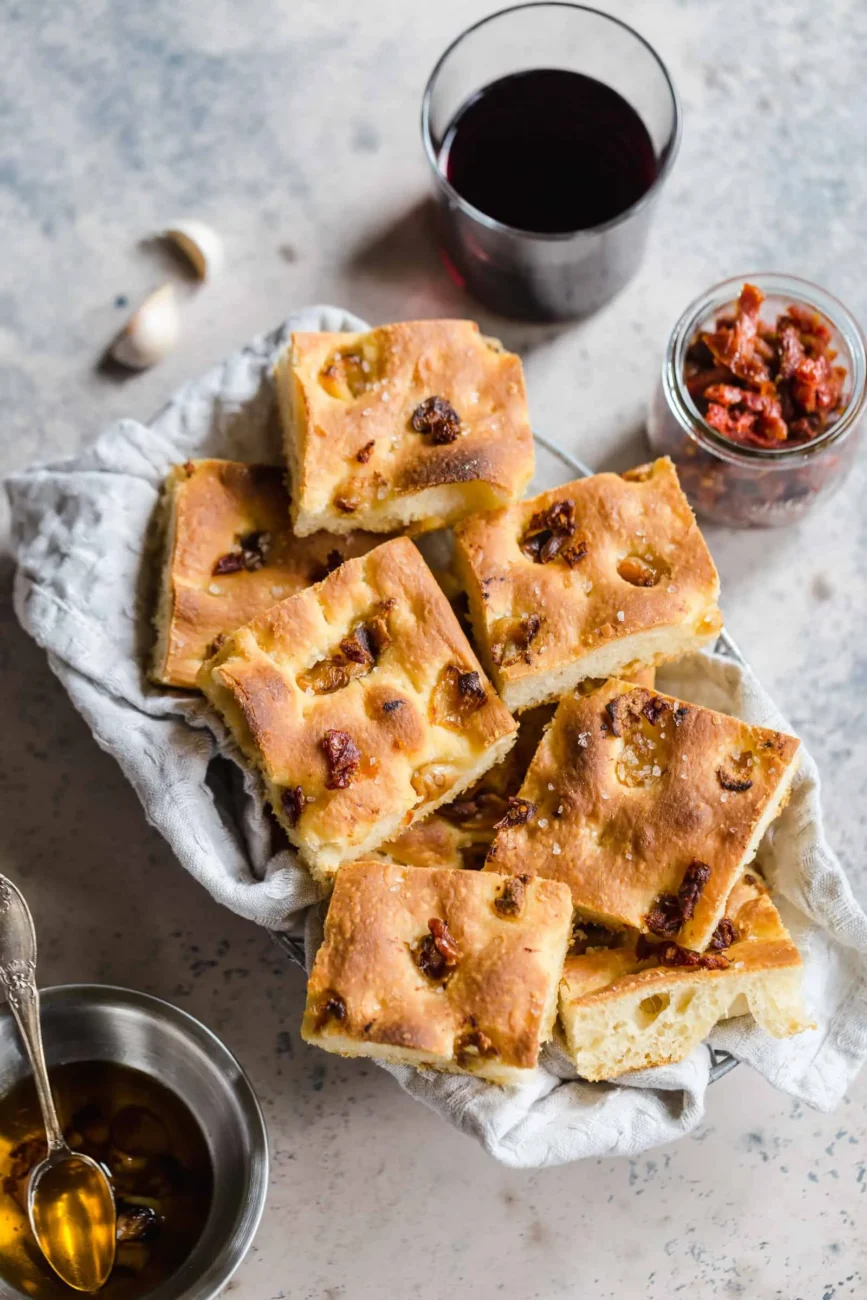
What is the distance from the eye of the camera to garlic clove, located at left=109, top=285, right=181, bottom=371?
311 centimetres

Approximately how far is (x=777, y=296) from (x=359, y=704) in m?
1.25

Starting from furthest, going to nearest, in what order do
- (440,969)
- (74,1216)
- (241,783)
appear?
1. (241,783)
2. (74,1216)
3. (440,969)

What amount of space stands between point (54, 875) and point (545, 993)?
3.65 feet

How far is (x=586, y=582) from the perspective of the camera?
264 cm

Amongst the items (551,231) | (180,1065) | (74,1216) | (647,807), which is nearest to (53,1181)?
(74,1216)

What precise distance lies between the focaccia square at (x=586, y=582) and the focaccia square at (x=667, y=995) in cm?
51

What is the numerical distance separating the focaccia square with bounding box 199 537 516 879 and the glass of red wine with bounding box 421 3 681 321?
76 centimetres

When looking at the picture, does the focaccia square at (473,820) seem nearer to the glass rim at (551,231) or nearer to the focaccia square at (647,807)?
the focaccia square at (647,807)

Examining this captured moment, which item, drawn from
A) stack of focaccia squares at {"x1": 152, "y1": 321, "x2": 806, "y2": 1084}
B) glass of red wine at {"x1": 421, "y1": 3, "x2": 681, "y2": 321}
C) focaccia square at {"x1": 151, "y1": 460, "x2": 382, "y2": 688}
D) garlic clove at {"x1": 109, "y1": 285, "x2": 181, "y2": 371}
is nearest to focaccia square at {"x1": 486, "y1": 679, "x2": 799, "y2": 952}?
stack of focaccia squares at {"x1": 152, "y1": 321, "x2": 806, "y2": 1084}

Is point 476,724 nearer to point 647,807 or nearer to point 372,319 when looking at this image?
point 647,807

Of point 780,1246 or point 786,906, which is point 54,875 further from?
point 780,1246

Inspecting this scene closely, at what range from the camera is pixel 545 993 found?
7.94 ft

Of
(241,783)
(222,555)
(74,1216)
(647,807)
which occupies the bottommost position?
(74,1216)

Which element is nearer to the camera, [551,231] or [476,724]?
[476,724]
